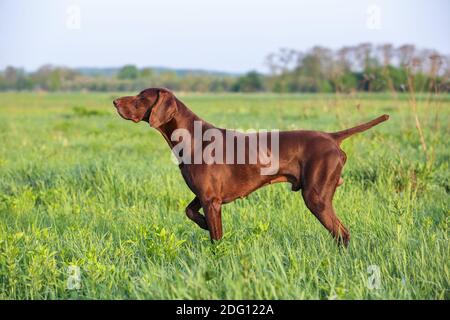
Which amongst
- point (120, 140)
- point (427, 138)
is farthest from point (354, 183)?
point (120, 140)

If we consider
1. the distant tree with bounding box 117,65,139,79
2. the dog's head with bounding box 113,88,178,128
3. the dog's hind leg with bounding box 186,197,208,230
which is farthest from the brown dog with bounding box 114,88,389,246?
the distant tree with bounding box 117,65,139,79

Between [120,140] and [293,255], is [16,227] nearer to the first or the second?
[293,255]

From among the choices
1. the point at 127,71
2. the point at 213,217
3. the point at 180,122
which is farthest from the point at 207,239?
the point at 127,71

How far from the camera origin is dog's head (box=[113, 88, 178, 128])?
14.9 ft

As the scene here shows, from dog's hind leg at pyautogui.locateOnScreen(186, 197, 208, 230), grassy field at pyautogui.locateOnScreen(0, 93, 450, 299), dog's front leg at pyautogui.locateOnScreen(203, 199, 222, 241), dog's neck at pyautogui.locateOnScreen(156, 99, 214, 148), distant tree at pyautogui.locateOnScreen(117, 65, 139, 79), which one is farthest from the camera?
distant tree at pyautogui.locateOnScreen(117, 65, 139, 79)

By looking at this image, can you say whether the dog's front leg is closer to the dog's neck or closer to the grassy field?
the grassy field

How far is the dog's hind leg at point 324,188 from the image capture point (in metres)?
4.55

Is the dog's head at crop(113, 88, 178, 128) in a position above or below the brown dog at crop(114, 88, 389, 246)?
above

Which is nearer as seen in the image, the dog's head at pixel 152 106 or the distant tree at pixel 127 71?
the dog's head at pixel 152 106

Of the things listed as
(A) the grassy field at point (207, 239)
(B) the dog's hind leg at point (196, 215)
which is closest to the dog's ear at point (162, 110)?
(B) the dog's hind leg at point (196, 215)

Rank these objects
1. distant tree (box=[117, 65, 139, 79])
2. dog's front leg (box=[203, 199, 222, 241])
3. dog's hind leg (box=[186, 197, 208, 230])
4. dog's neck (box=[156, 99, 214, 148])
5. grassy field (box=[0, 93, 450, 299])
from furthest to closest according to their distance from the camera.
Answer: distant tree (box=[117, 65, 139, 79])
dog's hind leg (box=[186, 197, 208, 230])
dog's neck (box=[156, 99, 214, 148])
dog's front leg (box=[203, 199, 222, 241])
grassy field (box=[0, 93, 450, 299])

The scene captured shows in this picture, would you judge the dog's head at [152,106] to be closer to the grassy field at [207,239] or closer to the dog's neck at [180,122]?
the dog's neck at [180,122]

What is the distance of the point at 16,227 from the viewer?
5.50 metres

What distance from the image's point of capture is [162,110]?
180 inches
